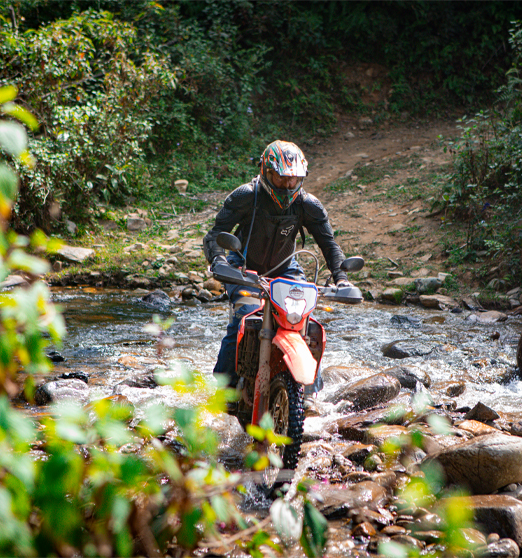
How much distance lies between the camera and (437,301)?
8445mm

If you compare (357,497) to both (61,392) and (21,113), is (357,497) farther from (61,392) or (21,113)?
(61,392)

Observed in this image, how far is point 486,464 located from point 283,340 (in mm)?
1309

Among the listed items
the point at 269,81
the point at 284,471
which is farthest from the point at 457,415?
the point at 269,81

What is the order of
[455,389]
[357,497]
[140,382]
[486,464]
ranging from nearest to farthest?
[357,497] → [486,464] → [140,382] → [455,389]

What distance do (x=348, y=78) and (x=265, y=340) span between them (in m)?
17.5

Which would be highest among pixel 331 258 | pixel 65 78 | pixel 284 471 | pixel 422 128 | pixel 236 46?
pixel 236 46

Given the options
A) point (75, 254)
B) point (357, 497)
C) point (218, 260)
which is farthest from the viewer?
point (75, 254)

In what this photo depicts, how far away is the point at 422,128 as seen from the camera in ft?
57.1

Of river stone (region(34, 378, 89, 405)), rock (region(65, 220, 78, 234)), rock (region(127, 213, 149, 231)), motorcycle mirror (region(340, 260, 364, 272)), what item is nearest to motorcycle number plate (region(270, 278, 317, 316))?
motorcycle mirror (region(340, 260, 364, 272))

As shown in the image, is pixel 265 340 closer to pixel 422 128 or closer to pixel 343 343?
pixel 343 343

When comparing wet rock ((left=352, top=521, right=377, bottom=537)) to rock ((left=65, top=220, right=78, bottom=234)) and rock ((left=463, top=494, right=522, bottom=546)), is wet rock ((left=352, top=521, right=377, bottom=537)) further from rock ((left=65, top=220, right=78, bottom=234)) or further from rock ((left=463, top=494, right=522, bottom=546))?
rock ((left=65, top=220, right=78, bottom=234))

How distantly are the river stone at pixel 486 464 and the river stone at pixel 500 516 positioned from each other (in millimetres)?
229

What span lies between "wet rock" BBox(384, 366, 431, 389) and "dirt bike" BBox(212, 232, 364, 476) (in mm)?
1904

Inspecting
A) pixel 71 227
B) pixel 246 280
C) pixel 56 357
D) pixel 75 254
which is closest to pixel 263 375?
pixel 246 280
